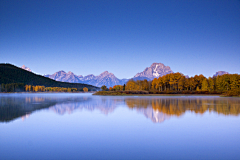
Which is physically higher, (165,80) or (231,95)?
(165,80)

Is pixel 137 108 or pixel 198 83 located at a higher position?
pixel 198 83

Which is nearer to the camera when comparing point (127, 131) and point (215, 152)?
point (215, 152)

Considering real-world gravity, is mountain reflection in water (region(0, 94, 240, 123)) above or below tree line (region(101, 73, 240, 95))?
below

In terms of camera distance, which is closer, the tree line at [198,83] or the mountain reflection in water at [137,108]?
the mountain reflection in water at [137,108]

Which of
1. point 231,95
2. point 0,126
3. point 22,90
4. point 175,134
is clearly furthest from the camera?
point 22,90

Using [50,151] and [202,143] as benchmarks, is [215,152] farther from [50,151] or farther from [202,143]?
[50,151]

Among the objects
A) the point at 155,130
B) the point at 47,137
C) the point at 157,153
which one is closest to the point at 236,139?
the point at 155,130

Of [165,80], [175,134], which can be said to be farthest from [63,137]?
[165,80]

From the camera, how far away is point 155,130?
10438 millimetres

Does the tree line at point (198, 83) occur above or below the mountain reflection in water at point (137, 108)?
above

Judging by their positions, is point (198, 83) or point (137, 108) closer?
point (137, 108)

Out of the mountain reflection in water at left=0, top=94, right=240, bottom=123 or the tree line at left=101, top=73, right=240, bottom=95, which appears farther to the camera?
the tree line at left=101, top=73, right=240, bottom=95

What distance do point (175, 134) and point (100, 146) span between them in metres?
4.32

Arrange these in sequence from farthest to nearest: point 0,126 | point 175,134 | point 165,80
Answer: point 165,80 < point 0,126 < point 175,134
